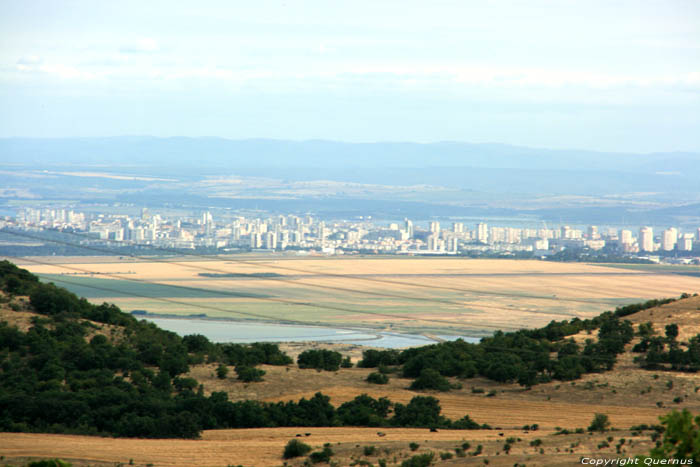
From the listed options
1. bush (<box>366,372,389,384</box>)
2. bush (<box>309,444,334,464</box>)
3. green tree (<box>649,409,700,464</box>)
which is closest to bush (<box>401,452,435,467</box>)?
bush (<box>309,444,334,464</box>)

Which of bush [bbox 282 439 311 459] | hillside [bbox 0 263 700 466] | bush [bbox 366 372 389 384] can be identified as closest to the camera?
bush [bbox 282 439 311 459]

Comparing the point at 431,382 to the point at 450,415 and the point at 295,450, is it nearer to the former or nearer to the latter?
the point at 450,415

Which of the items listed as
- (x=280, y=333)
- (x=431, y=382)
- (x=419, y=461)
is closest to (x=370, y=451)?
(x=419, y=461)

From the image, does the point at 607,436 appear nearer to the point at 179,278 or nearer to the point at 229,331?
the point at 229,331

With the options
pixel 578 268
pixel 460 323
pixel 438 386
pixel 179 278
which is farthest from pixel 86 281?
pixel 438 386

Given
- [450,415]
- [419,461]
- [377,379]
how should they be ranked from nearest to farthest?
[419,461] → [450,415] → [377,379]

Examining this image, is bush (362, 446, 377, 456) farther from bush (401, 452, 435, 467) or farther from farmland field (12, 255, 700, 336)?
Result: farmland field (12, 255, 700, 336)

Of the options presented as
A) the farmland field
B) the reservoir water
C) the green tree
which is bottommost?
the reservoir water
